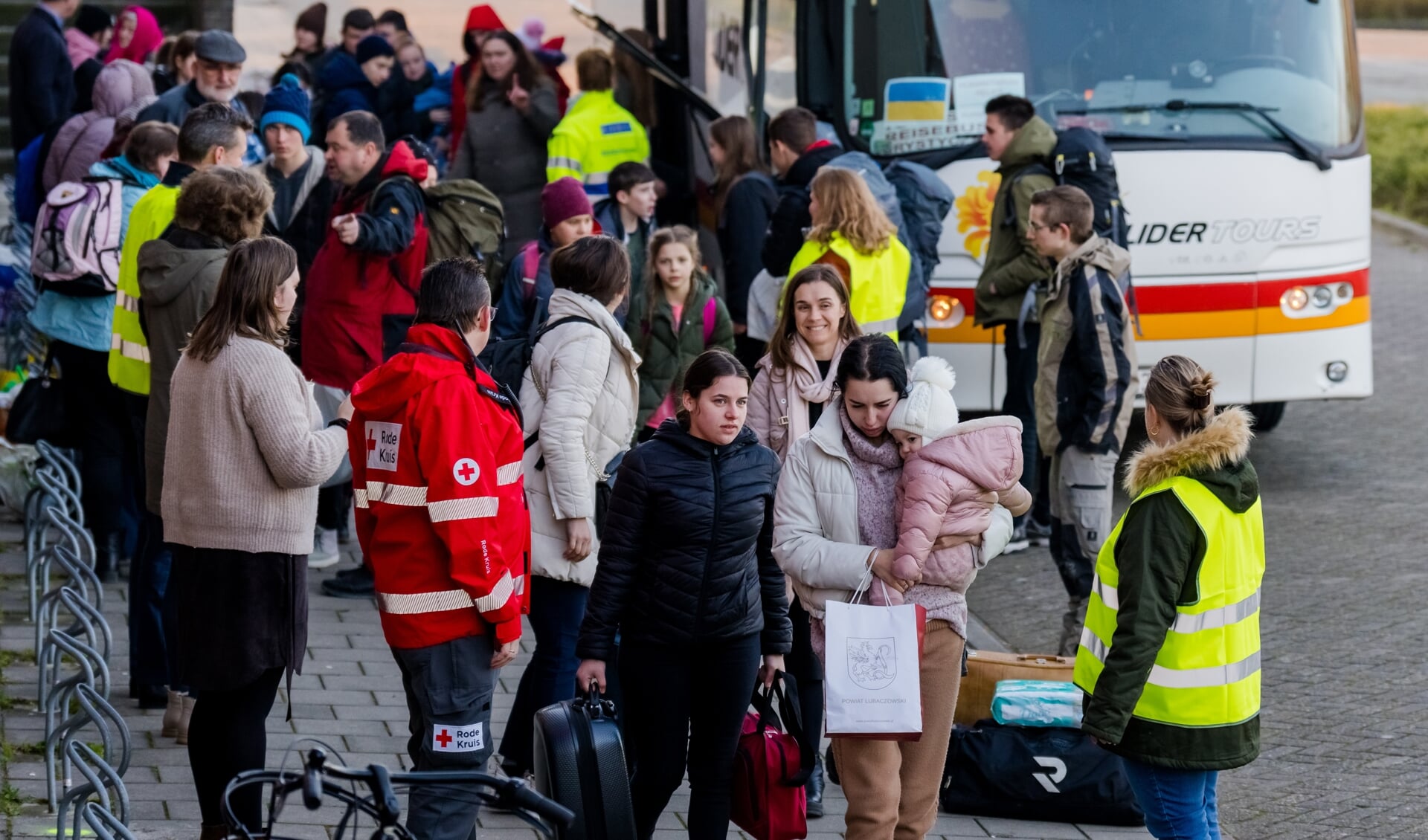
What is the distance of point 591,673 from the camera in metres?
4.75

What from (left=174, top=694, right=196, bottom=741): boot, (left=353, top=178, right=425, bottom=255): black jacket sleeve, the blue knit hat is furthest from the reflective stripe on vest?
the blue knit hat

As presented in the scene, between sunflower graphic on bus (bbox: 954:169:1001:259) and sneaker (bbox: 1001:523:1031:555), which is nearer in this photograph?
sneaker (bbox: 1001:523:1031:555)

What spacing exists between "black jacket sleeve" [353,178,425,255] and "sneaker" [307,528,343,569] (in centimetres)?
164

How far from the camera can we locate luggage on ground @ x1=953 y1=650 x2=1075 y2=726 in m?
6.10

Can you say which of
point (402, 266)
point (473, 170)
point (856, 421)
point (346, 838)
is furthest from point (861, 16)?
point (346, 838)

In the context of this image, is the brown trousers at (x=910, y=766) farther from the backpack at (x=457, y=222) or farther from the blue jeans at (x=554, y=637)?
the backpack at (x=457, y=222)

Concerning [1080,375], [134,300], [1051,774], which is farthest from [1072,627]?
[134,300]

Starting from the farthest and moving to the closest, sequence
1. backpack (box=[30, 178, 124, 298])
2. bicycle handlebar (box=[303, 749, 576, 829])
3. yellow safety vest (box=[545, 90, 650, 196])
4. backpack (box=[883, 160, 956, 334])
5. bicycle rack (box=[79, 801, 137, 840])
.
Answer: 1. yellow safety vest (box=[545, 90, 650, 196])
2. backpack (box=[883, 160, 956, 334])
3. backpack (box=[30, 178, 124, 298])
4. bicycle rack (box=[79, 801, 137, 840])
5. bicycle handlebar (box=[303, 749, 576, 829])

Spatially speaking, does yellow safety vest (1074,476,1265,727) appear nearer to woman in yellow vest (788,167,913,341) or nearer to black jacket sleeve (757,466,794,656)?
black jacket sleeve (757,466,794,656)

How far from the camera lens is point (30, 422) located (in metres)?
7.41

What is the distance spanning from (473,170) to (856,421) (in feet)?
22.0

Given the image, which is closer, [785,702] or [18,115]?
[785,702]

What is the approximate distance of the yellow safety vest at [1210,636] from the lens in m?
4.48

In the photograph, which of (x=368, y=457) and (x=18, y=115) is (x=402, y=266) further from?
(x=18, y=115)
